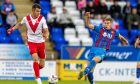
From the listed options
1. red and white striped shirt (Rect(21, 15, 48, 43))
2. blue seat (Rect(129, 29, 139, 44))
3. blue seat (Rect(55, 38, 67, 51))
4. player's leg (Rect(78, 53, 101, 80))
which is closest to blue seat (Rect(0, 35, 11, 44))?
blue seat (Rect(55, 38, 67, 51))

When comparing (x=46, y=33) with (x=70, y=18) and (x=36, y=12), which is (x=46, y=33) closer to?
(x=36, y=12)

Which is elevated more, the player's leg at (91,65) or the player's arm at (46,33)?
the player's arm at (46,33)

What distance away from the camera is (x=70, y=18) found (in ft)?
78.3

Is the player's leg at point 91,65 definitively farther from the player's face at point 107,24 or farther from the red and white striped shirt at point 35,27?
the red and white striped shirt at point 35,27

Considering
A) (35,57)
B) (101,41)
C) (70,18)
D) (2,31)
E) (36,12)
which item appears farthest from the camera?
(70,18)

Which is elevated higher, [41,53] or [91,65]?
[41,53]

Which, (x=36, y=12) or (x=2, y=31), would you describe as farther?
(x=2, y=31)

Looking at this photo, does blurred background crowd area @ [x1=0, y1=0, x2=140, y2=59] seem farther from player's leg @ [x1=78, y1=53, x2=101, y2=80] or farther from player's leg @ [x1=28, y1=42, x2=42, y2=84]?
player's leg @ [x1=78, y1=53, x2=101, y2=80]

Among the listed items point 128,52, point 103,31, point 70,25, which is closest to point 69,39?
point 70,25

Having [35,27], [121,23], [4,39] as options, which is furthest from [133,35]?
[35,27]

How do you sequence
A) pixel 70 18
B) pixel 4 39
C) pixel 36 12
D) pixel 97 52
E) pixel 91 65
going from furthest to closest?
1. pixel 70 18
2. pixel 4 39
3. pixel 97 52
4. pixel 91 65
5. pixel 36 12

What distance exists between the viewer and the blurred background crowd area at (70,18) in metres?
22.6

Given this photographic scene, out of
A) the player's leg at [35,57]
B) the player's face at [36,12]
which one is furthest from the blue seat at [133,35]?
the player's face at [36,12]

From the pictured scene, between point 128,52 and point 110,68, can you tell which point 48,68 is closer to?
point 110,68
